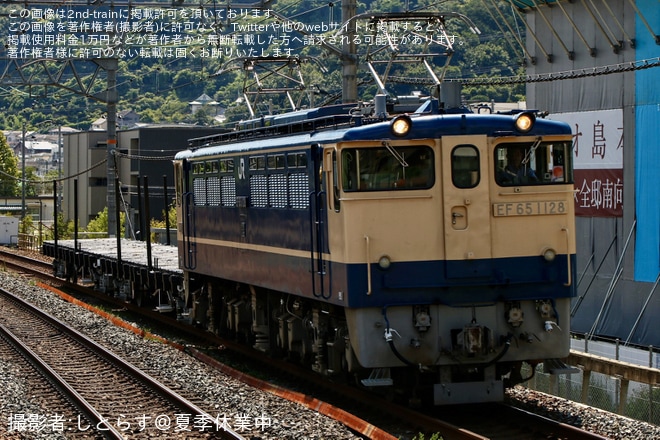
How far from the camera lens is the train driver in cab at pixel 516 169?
41.3ft

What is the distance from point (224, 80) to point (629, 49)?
11155 cm

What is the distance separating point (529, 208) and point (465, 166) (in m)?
0.87

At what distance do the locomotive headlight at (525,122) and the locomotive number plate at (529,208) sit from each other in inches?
32.6

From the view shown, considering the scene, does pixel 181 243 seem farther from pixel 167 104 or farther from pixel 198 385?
pixel 167 104

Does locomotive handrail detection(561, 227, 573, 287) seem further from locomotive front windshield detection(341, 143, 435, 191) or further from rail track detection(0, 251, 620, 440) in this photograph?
locomotive front windshield detection(341, 143, 435, 191)

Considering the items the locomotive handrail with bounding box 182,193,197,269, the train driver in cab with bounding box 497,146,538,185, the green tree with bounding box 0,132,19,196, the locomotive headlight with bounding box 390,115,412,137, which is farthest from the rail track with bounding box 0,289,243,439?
the green tree with bounding box 0,132,19,196

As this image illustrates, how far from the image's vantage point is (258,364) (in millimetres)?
17641

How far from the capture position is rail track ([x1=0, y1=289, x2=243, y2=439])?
1241 cm

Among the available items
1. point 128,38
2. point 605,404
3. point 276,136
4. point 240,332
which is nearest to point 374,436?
point 605,404

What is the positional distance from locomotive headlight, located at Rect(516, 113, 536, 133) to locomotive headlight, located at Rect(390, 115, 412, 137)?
4.08 ft

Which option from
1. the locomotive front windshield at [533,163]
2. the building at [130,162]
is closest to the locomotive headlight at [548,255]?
the locomotive front windshield at [533,163]

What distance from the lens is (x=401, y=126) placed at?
40.4 feet

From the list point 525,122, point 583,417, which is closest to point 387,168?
point 525,122

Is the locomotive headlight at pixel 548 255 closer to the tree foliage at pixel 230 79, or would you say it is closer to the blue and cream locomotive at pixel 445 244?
the blue and cream locomotive at pixel 445 244
